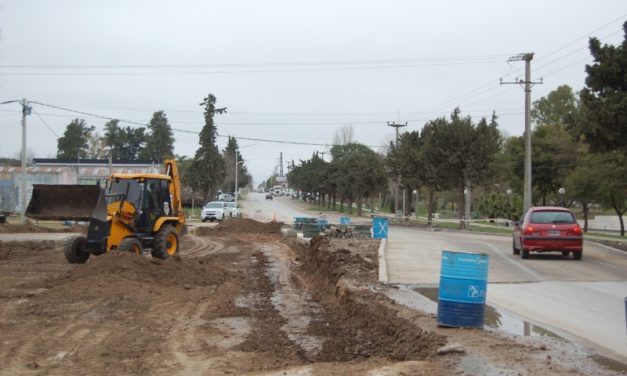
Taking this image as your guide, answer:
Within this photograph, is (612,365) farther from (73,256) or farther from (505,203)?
(505,203)

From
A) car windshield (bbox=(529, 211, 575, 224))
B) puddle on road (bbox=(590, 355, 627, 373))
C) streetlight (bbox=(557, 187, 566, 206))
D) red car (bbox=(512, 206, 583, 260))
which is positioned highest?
streetlight (bbox=(557, 187, 566, 206))

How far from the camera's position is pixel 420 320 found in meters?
9.20

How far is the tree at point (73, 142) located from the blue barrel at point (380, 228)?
350 feet

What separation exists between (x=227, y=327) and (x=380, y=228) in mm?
16265

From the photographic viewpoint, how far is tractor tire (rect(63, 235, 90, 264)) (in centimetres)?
1838

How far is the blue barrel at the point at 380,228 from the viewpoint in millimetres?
25523

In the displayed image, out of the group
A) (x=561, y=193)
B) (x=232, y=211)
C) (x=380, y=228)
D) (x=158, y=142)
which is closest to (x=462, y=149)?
(x=380, y=228)

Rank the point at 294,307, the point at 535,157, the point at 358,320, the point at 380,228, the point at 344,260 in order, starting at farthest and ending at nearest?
the point at 535,157, the point at 380,228, the point at 344,260, the point at 294,307, the point at 358,320

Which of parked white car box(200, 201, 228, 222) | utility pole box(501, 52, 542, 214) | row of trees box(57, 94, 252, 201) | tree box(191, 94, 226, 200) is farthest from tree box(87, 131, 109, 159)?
utility pole box(501, 52, 542, 214)

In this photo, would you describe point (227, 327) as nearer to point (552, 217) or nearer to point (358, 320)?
point (358, 320)

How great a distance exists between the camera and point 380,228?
25656 mm

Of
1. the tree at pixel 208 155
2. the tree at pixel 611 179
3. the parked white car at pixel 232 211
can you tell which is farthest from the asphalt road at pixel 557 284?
the tree at pixel 208 155

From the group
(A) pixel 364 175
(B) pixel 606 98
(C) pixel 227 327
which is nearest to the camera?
(C) pixel 227 327

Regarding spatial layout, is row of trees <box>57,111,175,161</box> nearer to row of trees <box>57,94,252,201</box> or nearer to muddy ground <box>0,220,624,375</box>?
row of trees <box>57,94,252,201</box>
